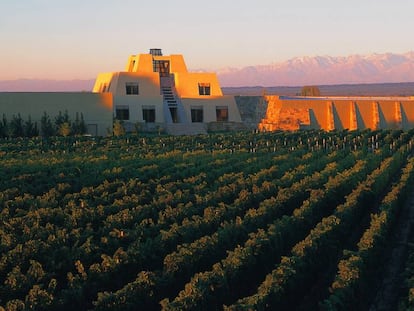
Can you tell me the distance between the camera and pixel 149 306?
13.6 metres

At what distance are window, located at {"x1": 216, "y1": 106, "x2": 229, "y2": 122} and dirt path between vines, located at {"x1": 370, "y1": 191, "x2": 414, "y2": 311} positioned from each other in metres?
34.7

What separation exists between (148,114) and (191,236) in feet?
127

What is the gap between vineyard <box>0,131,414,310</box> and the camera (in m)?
13.7

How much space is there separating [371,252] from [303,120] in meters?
44.1

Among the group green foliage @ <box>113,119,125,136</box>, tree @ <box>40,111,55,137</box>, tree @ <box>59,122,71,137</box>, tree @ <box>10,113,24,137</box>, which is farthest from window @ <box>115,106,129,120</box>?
tree @ <box>10,113,24,137</box>

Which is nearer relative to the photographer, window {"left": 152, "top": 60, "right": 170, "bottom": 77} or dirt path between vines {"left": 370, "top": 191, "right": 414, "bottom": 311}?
dirt path between vines {"left": 370, "top": 191, "right": 414, "bottom": 311}

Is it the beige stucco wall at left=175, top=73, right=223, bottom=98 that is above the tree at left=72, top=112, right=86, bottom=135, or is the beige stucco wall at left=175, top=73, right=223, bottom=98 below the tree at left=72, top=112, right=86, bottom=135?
above

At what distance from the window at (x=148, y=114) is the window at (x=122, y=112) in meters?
1.41

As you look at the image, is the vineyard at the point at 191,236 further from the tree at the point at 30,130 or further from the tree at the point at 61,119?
the tree at the point at 61,119

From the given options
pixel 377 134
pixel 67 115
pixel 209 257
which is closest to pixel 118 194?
pixel 209 257

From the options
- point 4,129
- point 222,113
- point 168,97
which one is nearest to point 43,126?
point 4,129

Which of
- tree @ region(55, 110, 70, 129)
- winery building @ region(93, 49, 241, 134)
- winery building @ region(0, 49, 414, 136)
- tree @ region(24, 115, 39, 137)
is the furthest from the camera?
winery building @ region(93, 49, 241, 134)

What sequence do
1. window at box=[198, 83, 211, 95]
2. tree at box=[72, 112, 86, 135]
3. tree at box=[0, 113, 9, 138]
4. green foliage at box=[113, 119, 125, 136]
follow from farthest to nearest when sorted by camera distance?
1. window at box=[198, 83, 211, 95]
2. green foliage at box=[113, 119, 125, 136]
3. tree at box=[72, 112, 86, 135]
4. tree at box=[0, 113, 9, 138]

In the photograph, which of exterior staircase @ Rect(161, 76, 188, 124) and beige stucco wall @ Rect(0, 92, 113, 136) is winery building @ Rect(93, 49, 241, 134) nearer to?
exterior staircase @ Rect(161, 76, 188, 124)
